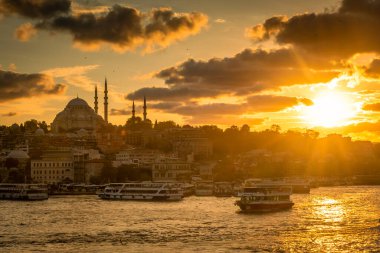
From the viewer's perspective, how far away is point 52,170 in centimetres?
8150

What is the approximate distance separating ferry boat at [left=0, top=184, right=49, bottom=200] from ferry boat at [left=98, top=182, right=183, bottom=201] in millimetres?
5350

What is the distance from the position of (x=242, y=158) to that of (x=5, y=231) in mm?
70860

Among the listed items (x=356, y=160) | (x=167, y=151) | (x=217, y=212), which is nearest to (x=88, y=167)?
(x=167, y=151)

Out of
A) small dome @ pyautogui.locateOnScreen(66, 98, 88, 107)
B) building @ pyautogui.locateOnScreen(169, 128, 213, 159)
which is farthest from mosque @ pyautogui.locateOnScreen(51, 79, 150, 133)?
building @ pyautogui.locateOnScreen(169, 128, 213, 159)

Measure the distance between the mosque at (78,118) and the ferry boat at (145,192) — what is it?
52.4m

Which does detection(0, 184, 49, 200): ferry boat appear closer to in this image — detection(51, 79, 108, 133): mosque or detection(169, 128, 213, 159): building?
detection(169, 128, 213, 159): building

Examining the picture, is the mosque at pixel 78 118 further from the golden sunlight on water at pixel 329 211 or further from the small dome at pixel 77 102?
the golden sunlight on water at pixel 329 211

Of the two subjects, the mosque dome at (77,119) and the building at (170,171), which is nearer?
the building at (170,171)

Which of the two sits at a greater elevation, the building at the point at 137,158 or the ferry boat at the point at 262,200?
the building at the point at 137,158

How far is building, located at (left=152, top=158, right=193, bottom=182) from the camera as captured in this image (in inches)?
3191

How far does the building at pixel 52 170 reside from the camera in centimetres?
8094

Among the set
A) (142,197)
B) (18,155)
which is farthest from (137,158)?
(142,197)

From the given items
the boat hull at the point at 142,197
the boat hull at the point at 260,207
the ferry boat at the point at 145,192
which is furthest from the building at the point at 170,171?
the boat hull at the point at 260,207

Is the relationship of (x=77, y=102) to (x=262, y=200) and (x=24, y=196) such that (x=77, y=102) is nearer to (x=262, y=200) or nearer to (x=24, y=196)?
(x=24, y=196)
